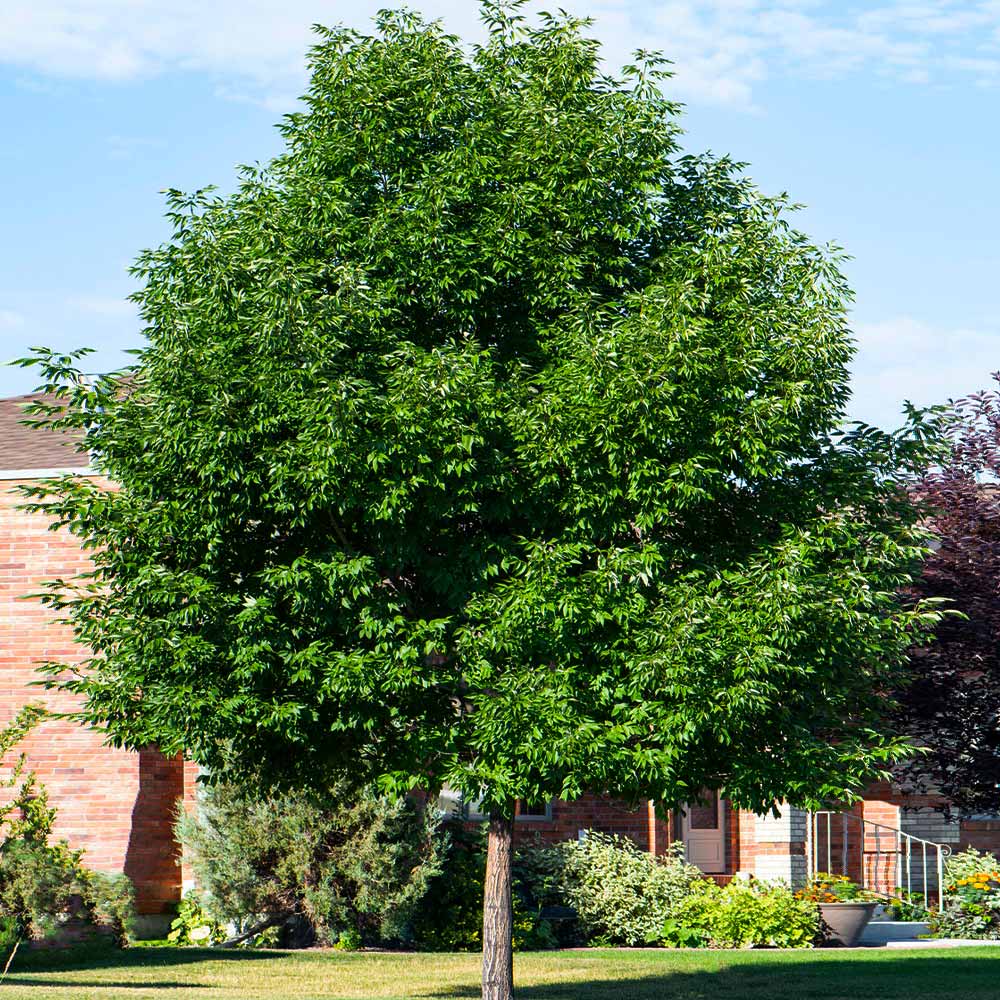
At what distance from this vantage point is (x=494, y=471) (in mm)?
12383

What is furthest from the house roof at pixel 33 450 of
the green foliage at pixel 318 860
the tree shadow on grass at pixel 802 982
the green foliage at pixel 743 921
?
the green foliage at pixel 743 921

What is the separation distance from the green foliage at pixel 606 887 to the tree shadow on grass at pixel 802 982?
2444 millimetres

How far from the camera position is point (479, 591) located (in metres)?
12.7

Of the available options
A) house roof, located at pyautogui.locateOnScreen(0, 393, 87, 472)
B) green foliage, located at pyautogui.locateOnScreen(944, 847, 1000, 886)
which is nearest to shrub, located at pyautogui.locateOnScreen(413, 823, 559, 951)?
green foliage, located at pyautogui.locateOnScreen(944, 847, 1000, 886)

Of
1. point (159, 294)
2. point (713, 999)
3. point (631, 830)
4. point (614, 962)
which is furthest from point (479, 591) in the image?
point (631, 830)

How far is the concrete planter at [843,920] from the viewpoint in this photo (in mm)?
21750

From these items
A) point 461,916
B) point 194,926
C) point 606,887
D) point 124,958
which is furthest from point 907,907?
point 124,958

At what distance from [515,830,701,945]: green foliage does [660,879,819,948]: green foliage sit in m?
0.29

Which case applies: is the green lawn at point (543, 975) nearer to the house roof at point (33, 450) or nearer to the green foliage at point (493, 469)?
the green foliage at point (493, 469)

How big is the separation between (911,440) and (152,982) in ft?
32.2

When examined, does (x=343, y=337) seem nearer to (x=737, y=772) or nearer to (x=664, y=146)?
(x=664, y=146)

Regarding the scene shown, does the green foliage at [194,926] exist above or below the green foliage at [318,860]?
below

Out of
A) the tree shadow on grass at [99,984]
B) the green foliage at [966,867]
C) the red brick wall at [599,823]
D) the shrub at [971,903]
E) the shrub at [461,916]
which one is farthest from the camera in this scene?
the red brick wall at [599,823]

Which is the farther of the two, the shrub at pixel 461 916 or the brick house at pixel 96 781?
the brick house at pixel 96 781
